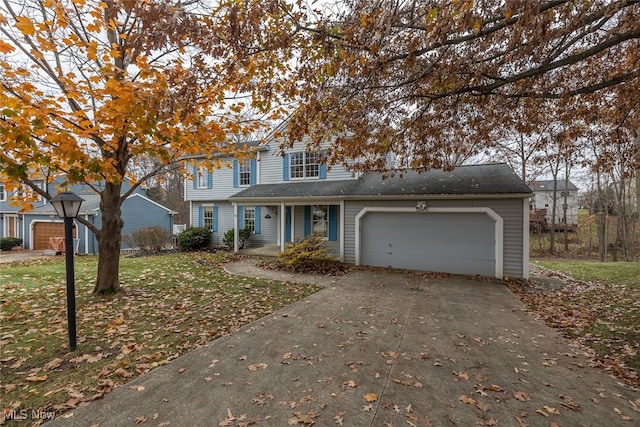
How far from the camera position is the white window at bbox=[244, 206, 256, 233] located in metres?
16.0

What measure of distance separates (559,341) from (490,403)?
2695 millimetres

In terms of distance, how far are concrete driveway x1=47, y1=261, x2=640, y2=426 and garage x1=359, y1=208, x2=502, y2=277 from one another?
180 inches

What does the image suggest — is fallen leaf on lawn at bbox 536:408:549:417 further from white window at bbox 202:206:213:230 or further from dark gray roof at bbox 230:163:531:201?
white window at bbox 202:206:213:230

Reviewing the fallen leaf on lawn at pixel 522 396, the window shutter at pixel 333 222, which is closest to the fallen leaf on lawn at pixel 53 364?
the fallen leaf on lawn at pixel 522 396

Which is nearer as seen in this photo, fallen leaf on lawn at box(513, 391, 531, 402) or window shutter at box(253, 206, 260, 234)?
fallen leaf on lawn at box(513, 391, 531, 402)

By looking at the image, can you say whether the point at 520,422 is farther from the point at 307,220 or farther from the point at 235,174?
the point at 235,174

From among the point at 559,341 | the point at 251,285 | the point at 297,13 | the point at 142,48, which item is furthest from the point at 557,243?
the point at 142,48

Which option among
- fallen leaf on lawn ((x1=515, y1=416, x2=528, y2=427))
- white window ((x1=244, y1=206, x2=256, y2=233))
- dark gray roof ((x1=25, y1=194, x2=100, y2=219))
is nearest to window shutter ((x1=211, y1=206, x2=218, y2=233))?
white window ((x1=244, y1=206, x2=256, y2=233))

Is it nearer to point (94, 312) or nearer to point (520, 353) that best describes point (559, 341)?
point (520, 353)

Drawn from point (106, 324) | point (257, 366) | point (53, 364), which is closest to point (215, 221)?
point (106, 324)

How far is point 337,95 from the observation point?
18.4 ft

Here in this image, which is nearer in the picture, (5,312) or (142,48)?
(142,48)

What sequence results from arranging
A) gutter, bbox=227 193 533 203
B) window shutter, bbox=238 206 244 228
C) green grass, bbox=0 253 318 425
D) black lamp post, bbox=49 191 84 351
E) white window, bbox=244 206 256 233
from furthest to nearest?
1. window shutter, bbox=238 206 244 228
2. white window, bbox=244 206 256 233
3. gutter, bbox=227 193 533 203
4. black lamp post, bbox=49 191 84 351
5. green grass, bbox=0 253 318 425

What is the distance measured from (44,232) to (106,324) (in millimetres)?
20801
